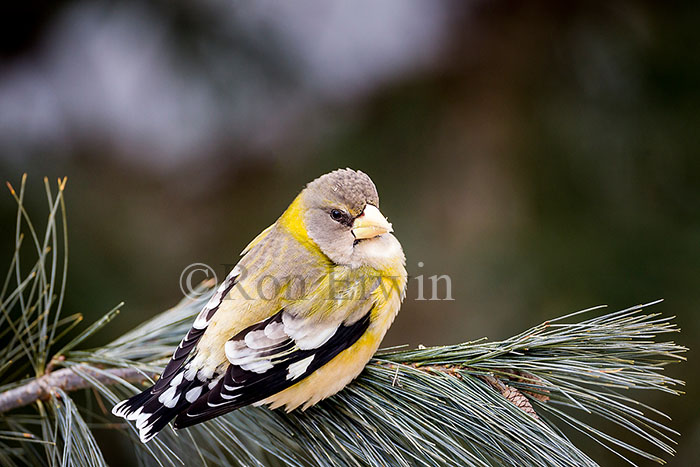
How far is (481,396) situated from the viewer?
1.21m

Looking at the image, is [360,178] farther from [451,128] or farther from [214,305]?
[451,128]

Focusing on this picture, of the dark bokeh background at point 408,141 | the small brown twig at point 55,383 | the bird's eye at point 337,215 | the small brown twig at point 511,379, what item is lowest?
the small brown twig at point 55,383

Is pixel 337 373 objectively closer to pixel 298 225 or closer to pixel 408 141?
pixel 298 225

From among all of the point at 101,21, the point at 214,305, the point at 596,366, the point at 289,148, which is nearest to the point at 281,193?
the point at 289,148

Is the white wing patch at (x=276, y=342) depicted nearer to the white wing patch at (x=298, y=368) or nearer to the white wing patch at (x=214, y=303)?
the white wing patch at (x=298, y=368)

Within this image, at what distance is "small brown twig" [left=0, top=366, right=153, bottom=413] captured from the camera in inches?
54.9

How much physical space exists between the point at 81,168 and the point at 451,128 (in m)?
1.65

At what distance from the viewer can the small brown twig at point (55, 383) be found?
1.39 meters

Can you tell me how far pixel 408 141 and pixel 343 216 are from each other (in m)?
1.07

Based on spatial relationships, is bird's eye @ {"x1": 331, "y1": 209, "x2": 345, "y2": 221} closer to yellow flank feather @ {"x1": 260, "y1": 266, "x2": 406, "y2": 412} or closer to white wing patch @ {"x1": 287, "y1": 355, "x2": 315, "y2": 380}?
yellow flank feather @ {"x1": 260, "y1": 266, "x2": 406, "y2": 412}

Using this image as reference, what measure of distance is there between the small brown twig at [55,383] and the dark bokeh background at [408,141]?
0.85 meters

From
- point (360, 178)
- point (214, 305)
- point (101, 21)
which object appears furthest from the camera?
point (101, 21)

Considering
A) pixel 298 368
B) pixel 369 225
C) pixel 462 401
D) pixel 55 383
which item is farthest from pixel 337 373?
pixel 55 383

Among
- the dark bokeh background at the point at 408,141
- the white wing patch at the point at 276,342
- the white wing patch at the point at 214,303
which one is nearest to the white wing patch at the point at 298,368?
the white wing patch at the point at 276,342
